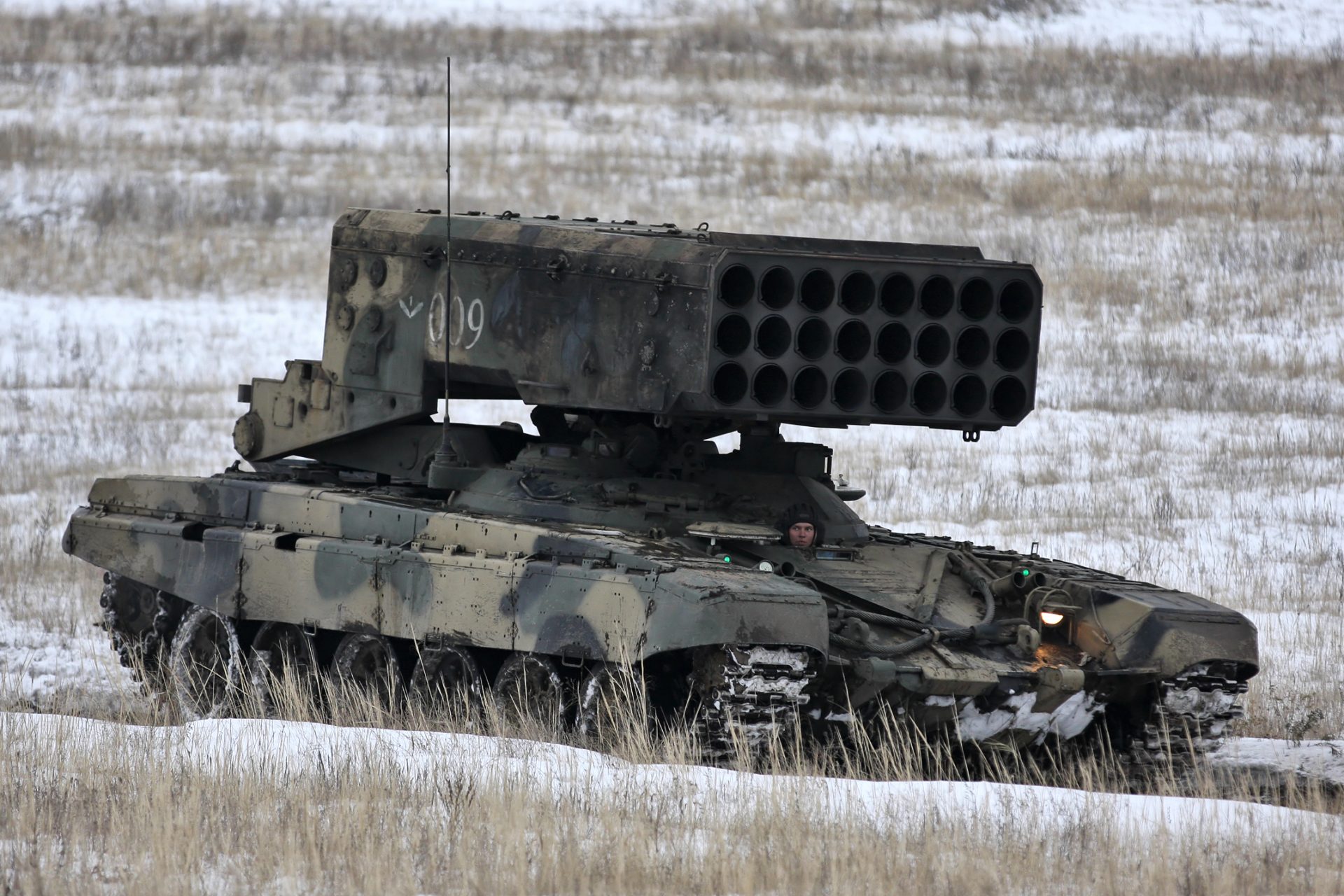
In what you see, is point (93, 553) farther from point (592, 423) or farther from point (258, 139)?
point (258, 139)

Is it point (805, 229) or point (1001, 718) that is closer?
point (1001, 718)

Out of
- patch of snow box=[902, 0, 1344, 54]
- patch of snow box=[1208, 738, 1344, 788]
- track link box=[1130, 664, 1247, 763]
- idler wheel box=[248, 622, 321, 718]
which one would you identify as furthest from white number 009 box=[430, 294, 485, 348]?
patch of snow box=[902, 0, 1344, 54]

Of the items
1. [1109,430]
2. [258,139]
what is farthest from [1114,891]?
[258,139]

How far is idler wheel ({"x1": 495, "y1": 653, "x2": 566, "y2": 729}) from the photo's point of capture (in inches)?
430

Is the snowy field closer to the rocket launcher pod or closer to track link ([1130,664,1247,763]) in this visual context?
track link ([1130,664,1247,763])

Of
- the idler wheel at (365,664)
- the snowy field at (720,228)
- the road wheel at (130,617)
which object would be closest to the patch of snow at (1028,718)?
the snowy field at (720,228)

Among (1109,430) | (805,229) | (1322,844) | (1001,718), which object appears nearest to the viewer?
(1322,844)

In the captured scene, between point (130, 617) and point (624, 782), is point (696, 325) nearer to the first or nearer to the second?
point (624, 782)

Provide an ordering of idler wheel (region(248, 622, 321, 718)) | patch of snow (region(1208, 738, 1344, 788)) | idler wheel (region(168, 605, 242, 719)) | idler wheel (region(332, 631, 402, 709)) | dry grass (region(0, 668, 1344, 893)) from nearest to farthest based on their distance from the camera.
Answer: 1. dry grass (region(0, 668, 1344, 893))
2. patch of snow (region(1208, 738, 1344, 788))
3. idler wheel (region(332, 631, 402, 709))
4. idler wheel (region(248, 622, 321, 718))
5. idler wheel (region(168, 605, 242, 719))

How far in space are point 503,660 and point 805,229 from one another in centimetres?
1833

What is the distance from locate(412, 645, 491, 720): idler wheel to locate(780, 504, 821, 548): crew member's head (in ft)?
6.25

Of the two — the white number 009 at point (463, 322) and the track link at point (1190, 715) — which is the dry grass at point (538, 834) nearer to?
the track link at point (1190, 715)

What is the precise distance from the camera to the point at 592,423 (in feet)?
39.9

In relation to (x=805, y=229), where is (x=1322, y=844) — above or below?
below
